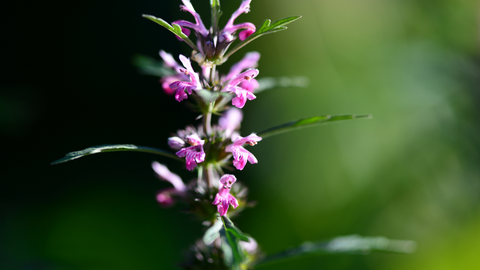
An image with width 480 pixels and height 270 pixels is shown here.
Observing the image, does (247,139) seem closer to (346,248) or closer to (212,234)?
(212,234)

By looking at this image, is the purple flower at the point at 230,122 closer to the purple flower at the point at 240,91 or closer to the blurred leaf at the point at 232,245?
the purple flower at the point at 240,91

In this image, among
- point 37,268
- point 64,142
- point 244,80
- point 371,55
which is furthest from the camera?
point 64,142

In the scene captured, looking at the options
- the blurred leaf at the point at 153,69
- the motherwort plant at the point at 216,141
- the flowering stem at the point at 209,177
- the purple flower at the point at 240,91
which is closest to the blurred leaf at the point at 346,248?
the motherwort plant at the point at 216,141

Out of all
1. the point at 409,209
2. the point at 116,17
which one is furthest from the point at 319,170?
the point at 116,17

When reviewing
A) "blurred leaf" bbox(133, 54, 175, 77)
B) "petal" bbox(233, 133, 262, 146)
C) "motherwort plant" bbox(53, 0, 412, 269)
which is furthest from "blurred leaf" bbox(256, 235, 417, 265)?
"blurred leaf" bbox(133, 54, 175, 77)

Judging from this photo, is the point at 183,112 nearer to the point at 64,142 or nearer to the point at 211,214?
the point at 64,142

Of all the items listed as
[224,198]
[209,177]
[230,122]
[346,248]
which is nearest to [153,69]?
[230,122]

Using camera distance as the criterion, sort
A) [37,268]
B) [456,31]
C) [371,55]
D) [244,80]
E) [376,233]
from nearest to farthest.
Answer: [244,80], [37,268], [456,31], [376,233], [371,55]

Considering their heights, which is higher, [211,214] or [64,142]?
[64,142]
